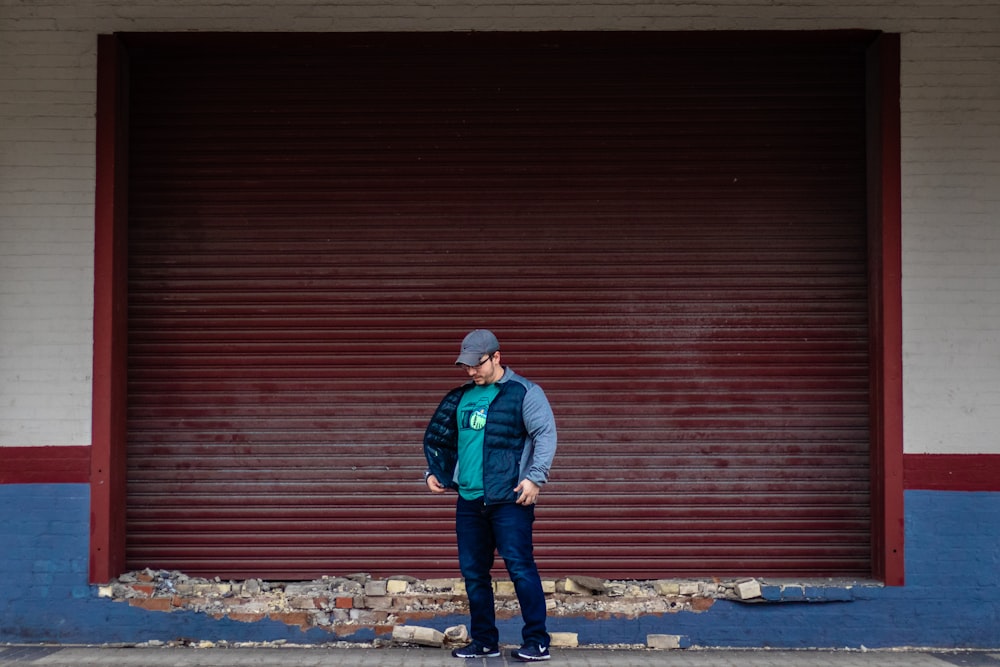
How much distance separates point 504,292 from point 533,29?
1.86 meters

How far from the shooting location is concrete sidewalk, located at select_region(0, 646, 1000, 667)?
19.7ft

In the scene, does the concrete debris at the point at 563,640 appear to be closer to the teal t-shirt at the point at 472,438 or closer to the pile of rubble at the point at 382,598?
the pile of rubble at the point at 382,598

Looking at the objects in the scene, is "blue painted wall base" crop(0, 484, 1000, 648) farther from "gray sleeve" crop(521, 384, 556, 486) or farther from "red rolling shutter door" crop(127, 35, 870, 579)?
"gray sleeve" crop(521, 384, 556, 486)

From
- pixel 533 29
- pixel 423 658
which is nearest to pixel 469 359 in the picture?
pixel 423 658

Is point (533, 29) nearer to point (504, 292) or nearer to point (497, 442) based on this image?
point (504, 292)

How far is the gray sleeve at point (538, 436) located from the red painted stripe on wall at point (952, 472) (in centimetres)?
259

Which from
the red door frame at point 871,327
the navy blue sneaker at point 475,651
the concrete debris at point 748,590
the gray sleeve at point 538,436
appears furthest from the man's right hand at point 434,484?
the red door frame at point 871,327

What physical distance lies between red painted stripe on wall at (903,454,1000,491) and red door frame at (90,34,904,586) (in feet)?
0.36

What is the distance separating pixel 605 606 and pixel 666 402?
1.50 meters

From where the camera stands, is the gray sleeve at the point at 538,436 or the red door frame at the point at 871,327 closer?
the gray sleeve at the point at 538,436

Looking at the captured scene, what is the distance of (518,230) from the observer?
709cm

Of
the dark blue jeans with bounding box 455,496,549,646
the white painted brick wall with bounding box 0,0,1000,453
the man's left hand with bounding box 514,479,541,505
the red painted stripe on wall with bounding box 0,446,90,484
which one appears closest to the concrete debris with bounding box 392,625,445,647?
the dark blue jeans with bounding box 455,496,549,646

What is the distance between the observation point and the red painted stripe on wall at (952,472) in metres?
6.57

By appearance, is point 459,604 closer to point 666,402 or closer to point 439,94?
point 666,402
